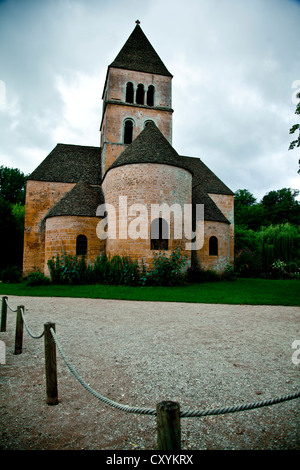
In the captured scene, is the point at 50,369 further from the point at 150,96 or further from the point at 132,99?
the point at 150,96

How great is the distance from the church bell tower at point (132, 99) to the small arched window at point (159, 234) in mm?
7218

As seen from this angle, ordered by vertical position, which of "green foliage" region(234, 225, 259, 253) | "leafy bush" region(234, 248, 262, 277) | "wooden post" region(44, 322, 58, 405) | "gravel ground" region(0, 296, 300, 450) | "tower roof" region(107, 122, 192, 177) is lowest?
"gravel ground" region(0, 296, 300, 450)

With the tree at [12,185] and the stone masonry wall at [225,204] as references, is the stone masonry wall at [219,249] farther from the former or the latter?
the tree at [12,185]

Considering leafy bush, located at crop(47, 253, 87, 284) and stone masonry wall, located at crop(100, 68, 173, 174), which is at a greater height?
stone masonry wall, located at crop(100, 68, 173, 174)

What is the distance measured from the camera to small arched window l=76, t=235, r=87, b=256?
1684 cm

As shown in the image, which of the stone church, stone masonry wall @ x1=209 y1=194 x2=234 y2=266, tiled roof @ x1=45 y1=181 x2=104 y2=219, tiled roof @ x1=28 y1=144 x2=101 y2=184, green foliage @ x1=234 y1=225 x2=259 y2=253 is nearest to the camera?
the stone church

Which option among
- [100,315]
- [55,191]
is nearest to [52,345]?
[100,315]

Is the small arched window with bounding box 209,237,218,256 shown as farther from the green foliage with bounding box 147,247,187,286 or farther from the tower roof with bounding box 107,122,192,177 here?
the tower roof with bounding box 107,122,192,177

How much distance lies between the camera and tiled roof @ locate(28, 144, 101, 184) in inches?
794

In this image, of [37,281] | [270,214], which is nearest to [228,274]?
[37,281]

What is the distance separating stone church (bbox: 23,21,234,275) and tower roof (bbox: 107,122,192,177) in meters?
0.06

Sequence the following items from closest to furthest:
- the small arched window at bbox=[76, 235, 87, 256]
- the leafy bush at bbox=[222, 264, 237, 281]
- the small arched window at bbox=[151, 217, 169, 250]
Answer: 1. the small arched window at bbox=[151, 217, 169, 250]
2. the small arched window at bbox=[76, 235, 87, 256]
3. the leafy bush at bbox=[222, 264, 237, 281]

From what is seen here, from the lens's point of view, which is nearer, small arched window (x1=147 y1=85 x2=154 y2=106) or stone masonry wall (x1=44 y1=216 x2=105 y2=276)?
stone masonry wall (x1=44 y1=216 x2=105 y2=276)

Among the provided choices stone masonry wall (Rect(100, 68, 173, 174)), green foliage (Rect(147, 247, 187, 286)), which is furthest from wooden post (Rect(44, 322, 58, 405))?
stone masonry wall (Rect(100, 68, 173, 174))
